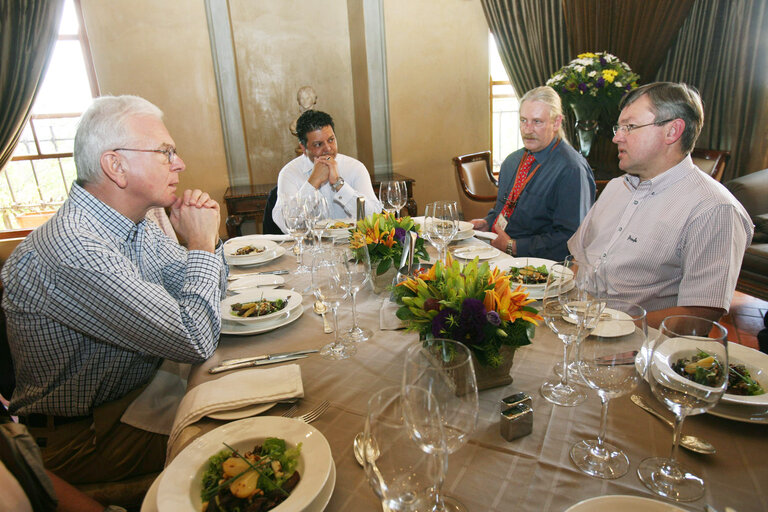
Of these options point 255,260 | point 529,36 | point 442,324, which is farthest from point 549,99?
point 529,36

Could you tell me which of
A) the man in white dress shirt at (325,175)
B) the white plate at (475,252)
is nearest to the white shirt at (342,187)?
the man in white dress shirt at (325,175)

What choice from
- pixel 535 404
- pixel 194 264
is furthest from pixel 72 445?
pixel 535 404

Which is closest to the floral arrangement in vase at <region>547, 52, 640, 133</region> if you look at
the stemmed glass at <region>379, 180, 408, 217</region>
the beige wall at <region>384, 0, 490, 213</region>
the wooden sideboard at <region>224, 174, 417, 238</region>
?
the beige wall at <region>384, 0, 490, 213</region>

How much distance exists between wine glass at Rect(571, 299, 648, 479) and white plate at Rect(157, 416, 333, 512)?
43 cm

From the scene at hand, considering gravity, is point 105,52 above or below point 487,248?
above

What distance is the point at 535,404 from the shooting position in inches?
36.3

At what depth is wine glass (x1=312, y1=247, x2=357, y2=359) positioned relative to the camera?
1.16m

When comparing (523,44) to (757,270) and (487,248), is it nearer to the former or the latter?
(757,270)

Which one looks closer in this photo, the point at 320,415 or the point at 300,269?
the point at 320,415

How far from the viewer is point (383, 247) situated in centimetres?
155

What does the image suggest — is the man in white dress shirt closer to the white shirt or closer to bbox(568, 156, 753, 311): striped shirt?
the white shirt

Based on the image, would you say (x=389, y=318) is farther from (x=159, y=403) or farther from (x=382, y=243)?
(x=159, y=403)

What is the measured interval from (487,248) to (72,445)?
1.58 m

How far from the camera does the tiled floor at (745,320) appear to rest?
286 centimetres
